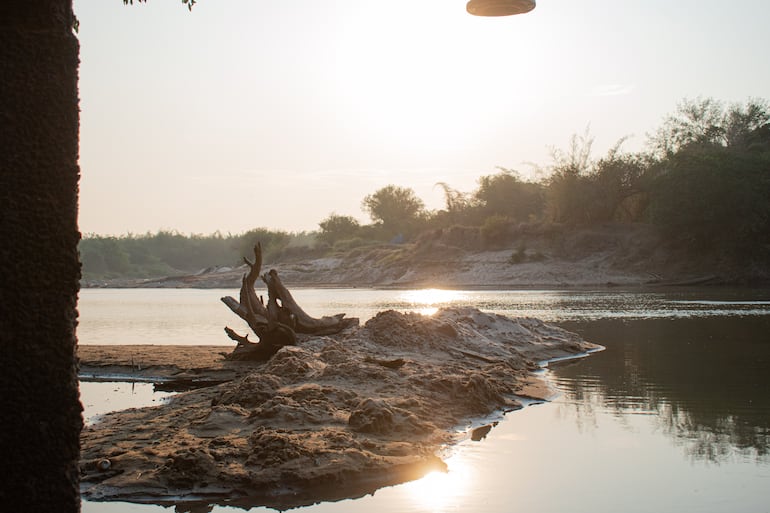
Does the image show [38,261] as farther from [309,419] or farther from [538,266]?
[538,266]

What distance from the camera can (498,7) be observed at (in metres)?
4.91

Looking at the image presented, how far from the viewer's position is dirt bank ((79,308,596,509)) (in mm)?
5852

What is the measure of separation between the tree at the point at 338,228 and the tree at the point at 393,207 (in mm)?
2318

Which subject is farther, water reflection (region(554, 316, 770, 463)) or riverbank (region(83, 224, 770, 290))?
riverbank (region(83, 224, 770, 290))

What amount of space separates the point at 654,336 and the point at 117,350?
9.87 meters

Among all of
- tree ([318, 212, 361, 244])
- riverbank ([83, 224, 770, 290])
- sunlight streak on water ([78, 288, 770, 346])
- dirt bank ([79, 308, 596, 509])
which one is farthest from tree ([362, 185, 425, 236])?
dirt bank ([79, 308, 596, 509])

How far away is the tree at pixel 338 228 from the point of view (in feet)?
264

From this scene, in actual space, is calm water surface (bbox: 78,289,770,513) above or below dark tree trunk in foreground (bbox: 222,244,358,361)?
below

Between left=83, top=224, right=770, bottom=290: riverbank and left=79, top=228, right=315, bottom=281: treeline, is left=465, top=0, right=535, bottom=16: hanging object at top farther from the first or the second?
left=79, top=228, right=315, bottom=281: treeline

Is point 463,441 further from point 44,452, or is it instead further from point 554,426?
point 44,452

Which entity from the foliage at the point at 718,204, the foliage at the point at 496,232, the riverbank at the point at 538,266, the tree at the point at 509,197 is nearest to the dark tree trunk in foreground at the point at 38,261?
the riverbank at the point at 538,266

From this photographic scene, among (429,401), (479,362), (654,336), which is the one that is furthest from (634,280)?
(429,401)

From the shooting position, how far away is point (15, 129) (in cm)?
303

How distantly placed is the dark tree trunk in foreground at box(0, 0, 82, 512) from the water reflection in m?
5.29
